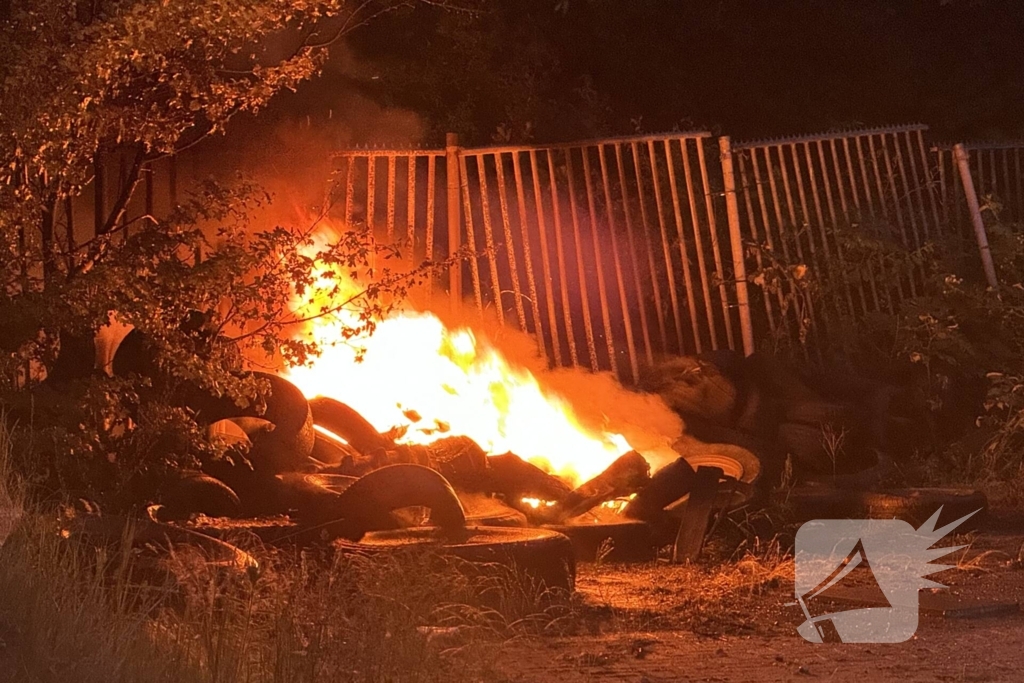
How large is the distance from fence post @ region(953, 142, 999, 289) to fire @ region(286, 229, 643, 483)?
14.8ft

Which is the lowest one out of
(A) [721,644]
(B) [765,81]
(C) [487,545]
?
(A) [721,644]

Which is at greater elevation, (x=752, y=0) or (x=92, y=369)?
(x=752, y=0)

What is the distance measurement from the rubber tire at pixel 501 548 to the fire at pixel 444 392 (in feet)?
6.97

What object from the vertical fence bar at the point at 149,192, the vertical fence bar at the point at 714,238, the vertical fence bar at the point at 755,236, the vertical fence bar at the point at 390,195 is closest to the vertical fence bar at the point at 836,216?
the vertical fence bar at the point at 755,236

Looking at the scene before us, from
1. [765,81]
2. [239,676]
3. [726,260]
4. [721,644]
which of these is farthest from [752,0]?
[239,676]

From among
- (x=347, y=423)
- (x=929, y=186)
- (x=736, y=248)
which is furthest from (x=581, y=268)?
(x=929, y=186)

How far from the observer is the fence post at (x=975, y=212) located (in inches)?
478

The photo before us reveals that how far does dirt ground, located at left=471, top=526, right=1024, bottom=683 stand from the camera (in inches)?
214

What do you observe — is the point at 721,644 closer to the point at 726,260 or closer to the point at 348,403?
the point at 348,403

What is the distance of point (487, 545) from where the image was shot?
6902 millimetres

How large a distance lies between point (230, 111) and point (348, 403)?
2281 mm

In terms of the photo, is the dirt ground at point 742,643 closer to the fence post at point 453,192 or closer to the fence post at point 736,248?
the fence post at point 453,192

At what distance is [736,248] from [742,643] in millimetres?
5787

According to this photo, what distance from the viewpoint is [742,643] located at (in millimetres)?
6035
